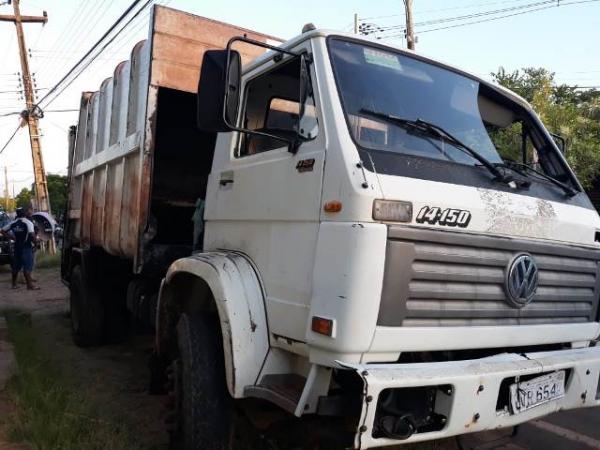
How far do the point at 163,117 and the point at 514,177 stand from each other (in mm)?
2927

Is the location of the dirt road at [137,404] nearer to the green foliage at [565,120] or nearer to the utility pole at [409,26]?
the green foliage at [565,120]

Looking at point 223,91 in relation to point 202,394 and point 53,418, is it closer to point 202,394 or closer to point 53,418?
point 202,394

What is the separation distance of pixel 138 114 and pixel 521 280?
307 cm

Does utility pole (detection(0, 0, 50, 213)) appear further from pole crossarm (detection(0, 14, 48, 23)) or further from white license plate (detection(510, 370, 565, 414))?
white license plate (detection(510, 370, 565, 414))

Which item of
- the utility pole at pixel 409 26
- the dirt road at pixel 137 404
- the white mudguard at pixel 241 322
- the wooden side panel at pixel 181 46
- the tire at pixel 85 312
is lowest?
the dirt road at pixel 137 404

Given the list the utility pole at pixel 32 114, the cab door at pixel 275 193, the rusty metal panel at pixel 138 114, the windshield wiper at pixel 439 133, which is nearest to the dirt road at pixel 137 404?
the rusty metal panel at pixel 138 114

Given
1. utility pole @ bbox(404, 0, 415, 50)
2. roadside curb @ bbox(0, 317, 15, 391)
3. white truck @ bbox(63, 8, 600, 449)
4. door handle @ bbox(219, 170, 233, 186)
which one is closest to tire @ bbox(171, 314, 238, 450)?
white truck @ bbox(63, 8, 600, 449)

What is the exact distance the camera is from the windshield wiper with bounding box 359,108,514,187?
110 inches

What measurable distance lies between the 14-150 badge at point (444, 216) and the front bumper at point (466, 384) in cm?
61

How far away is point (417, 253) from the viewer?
241cm

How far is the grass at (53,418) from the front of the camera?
3510mm

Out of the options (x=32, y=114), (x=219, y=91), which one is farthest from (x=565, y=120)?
(x=32, y=114)

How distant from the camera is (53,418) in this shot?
3.88 meters

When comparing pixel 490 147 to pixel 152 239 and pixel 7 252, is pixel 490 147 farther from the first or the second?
pixel 7 252
